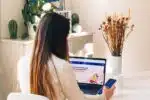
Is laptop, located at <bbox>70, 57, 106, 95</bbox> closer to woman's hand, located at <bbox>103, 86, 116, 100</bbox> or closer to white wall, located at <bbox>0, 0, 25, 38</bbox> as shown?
woman's hand, located at <bbox>103, 86, 116, 100</bbox>

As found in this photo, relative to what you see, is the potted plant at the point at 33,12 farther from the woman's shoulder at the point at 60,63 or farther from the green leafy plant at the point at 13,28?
the woman's shoulder at the point at 60,63

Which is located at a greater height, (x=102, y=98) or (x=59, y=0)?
(x=59, y=0)

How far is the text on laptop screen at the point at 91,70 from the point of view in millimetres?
2041

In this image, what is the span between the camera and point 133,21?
11.4ft

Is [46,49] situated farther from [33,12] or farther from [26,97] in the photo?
[33,12]

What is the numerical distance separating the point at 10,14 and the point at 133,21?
1.46 metres

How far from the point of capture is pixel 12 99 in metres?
1.46

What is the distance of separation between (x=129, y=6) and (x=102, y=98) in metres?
1.92

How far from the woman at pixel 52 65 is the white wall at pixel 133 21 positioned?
194 cm

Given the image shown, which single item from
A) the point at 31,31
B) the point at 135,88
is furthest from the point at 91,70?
the point at 31,31

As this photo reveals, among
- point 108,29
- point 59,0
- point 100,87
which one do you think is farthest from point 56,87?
point 59,0

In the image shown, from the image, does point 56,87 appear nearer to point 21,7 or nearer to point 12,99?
point 12,99

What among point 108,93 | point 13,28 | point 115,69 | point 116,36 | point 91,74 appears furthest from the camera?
point 13,28

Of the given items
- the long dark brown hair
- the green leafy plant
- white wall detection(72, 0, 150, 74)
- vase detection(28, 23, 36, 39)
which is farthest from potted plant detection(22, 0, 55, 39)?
the long dark brown hair
